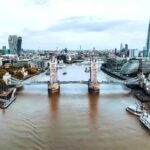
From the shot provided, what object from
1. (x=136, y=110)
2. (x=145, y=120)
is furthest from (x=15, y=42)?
(x=145, y=120)

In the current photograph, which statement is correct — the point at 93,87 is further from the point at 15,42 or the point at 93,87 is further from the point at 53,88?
the point at 15,42

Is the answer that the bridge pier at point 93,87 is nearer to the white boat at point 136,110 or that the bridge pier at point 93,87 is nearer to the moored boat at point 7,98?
the moored boat at point 7,98

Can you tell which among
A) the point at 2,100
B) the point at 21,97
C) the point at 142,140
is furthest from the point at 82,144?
the point at 21,97

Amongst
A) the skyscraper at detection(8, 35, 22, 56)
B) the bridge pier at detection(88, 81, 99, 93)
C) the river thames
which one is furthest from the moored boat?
the skyscraper at detection(8, 35, 22, 56)

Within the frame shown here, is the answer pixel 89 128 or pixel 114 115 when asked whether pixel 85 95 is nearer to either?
pixel 114 115

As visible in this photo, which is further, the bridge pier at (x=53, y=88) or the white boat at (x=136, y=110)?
the bridge pier at (x=53, y=88)

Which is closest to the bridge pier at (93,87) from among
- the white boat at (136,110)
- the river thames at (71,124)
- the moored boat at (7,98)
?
the river thames at (71,124)

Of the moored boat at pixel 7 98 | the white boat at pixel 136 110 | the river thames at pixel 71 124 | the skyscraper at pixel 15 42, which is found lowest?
the river thames at pixel 71 124

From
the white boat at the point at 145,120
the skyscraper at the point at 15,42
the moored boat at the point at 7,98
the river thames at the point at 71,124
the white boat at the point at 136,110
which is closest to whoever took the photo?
the river thames at the point at 71,124
